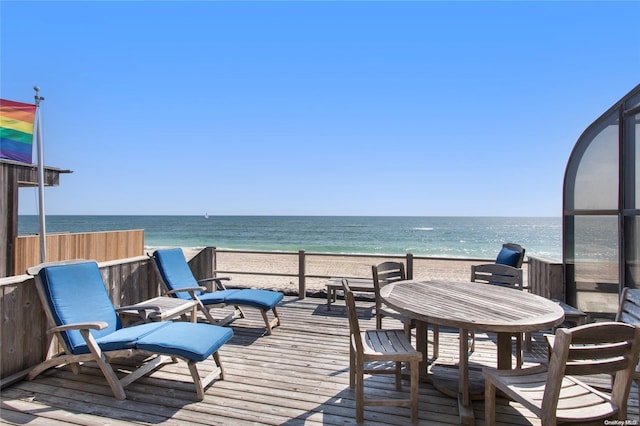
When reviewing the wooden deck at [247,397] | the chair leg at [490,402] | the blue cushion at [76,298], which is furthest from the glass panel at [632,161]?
the blue cushion at [76,298]

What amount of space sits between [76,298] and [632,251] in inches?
207

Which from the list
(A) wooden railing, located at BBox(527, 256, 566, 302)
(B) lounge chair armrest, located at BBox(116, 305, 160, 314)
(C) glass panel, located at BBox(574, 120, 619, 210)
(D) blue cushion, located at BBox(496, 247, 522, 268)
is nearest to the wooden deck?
(B) lounge chair armrest, located at BBox(116, 305, 160, 314)

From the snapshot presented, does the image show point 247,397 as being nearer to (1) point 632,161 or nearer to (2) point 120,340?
(2) point 120,340

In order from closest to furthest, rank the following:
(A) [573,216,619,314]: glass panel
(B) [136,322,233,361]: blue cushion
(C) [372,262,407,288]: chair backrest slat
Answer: (B) [136,322,233,361]: blue cushion < (C) [372,262,407,288]: chair backrest slat < (A) [573,216,619,314]: glass panel

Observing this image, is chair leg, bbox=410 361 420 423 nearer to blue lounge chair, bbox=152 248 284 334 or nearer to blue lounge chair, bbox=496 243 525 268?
blue lounge chair, bbox=152 248 284 334

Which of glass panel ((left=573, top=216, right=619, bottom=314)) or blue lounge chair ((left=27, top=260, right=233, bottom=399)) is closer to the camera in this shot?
blue lounge chair ((left=27, top=260, right=233, bottom=399))

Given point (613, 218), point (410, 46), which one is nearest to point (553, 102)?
point (410, 46)

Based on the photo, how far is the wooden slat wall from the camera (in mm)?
5336

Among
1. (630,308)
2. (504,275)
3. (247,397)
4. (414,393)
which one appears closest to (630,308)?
(630,308)

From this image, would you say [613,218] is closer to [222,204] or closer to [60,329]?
[60,329]

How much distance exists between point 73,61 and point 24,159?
164 inches

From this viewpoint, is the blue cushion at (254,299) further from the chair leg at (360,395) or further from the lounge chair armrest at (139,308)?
the chair leg at (360,395)

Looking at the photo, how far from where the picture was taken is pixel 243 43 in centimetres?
797

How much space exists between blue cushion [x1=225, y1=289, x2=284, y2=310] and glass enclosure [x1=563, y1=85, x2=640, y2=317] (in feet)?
12.5
